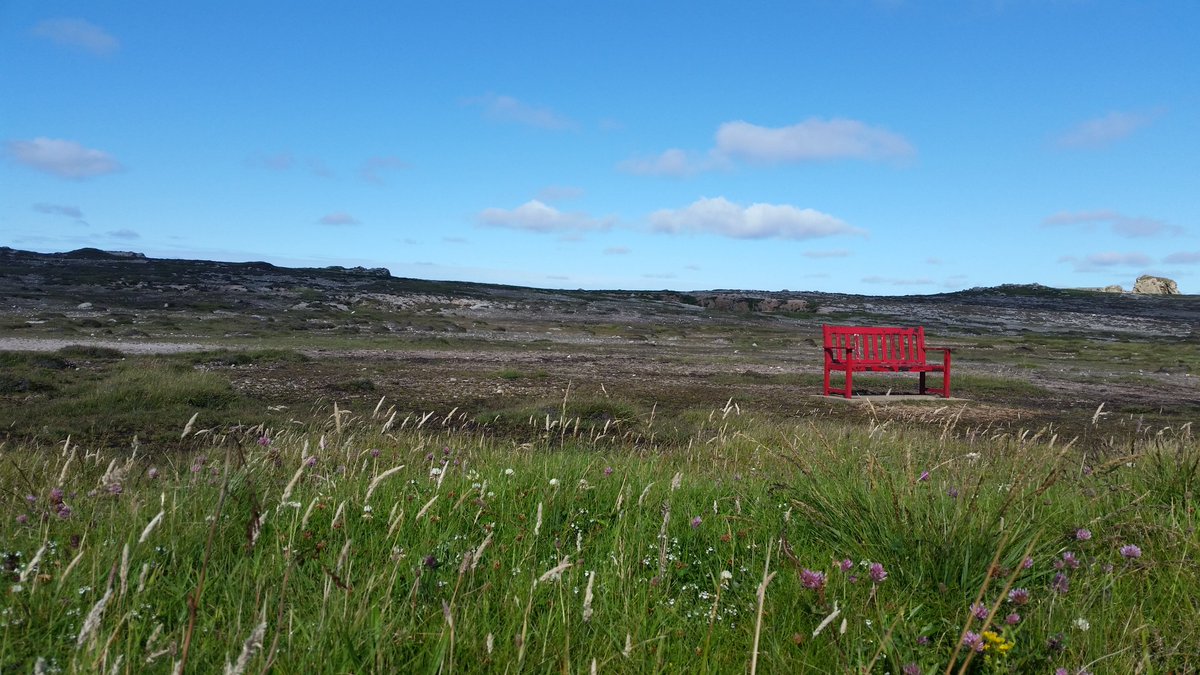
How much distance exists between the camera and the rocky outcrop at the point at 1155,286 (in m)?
111

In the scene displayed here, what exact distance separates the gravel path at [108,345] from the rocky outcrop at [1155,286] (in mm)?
125501

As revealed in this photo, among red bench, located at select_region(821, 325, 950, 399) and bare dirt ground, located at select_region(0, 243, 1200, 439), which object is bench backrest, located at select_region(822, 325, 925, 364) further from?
bare dirt ground, located at select_region(0, 243, 1200, 439)

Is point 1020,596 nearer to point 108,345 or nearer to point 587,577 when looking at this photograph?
point 587,577

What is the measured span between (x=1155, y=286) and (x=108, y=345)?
133 meters

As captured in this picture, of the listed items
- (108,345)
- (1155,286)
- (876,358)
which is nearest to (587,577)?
(876,358)

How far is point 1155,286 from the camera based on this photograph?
370ft

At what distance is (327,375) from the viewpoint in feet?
47.9

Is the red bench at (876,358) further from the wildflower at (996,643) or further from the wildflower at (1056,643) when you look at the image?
the wildflower at (996,643)

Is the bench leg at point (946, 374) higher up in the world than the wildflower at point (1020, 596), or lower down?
lower down

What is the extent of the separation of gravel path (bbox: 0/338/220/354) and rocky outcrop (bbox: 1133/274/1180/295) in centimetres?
12550

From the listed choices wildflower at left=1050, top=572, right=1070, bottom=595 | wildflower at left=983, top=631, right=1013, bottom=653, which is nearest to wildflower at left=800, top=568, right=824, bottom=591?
wildflower at left=983, top=631, right=1013, bottom=653

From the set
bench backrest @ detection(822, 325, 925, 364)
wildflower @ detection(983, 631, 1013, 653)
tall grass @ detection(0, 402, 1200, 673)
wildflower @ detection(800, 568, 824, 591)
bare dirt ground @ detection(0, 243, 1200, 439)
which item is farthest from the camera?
bench backrest @ detection(822, 325, 925, 364)

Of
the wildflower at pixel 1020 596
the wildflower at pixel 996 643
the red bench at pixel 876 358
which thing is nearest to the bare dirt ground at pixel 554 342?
the red bench at pixel 876 358

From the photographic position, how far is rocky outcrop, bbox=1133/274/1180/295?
11112 centimetres
